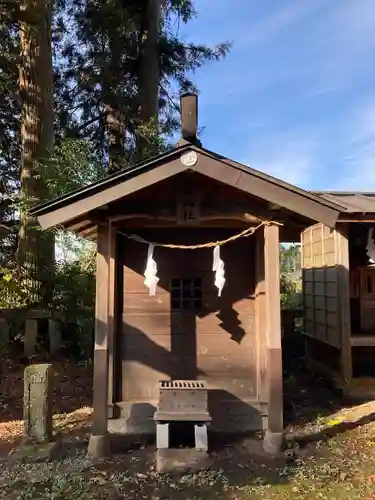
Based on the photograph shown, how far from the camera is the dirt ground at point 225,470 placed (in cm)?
414

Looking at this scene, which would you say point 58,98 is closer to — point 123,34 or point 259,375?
point 123,34

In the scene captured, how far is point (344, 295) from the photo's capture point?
7988 mm

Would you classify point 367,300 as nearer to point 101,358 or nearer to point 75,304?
point 101,358

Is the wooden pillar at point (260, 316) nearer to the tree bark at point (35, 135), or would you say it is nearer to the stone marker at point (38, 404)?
the stone marker at point (38, 404)

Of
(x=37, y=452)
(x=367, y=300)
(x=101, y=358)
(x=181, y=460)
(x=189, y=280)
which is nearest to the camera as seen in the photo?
(x=181, y=460)

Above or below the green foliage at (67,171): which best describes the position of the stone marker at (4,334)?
below

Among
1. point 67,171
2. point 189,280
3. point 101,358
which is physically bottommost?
point 101,358

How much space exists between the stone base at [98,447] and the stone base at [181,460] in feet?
1.96

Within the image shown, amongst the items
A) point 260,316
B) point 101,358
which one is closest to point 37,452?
point 101,358

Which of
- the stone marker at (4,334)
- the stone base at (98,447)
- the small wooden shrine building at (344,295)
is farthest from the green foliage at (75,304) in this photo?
the small wooden shrine building at (344,295)

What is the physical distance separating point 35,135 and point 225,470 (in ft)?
26.1

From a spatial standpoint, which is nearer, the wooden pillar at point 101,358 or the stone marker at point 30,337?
the wooden pillar at point 101,358

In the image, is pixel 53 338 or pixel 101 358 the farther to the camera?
pixel 53 338

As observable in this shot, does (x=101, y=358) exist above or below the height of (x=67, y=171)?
below
